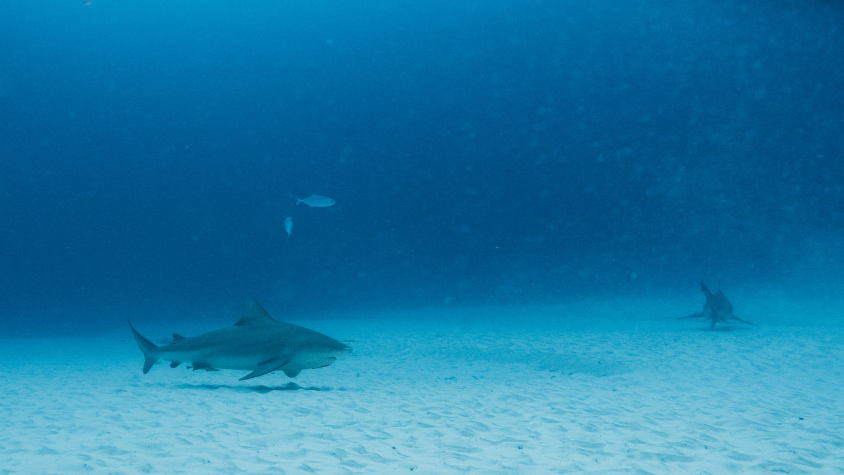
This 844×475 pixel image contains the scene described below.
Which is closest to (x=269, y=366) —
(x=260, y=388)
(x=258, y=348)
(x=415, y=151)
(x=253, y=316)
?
(x=258, y=348)

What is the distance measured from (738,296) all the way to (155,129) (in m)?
77.1

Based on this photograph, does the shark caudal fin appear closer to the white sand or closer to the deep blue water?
the white sand

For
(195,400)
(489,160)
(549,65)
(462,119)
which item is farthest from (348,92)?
(195,400)

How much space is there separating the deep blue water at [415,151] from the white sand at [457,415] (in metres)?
20.4

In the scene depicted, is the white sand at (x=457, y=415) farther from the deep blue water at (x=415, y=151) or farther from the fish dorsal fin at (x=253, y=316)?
the deep blue water at (x=415, y=151)

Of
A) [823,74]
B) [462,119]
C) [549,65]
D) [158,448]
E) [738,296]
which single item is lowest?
[158,448]

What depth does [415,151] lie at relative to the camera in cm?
7175

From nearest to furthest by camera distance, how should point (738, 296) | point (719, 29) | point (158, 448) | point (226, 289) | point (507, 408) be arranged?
point (158, 448)
point (507, 408)
point (738, 296)
point (719, 29)
point (226, 289)

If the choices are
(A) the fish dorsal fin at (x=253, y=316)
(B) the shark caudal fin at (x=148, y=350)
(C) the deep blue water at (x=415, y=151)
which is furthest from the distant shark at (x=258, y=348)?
(C) the deep blue water at (x=415, y=151)

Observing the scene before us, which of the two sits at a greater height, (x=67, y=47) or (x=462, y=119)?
(x=67, y=47)

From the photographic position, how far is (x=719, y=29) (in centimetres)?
3778

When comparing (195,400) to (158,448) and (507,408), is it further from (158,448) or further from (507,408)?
(507,408)

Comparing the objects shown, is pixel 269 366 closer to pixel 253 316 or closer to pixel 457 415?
pixel 253 316

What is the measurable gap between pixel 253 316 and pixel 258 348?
51 cm
